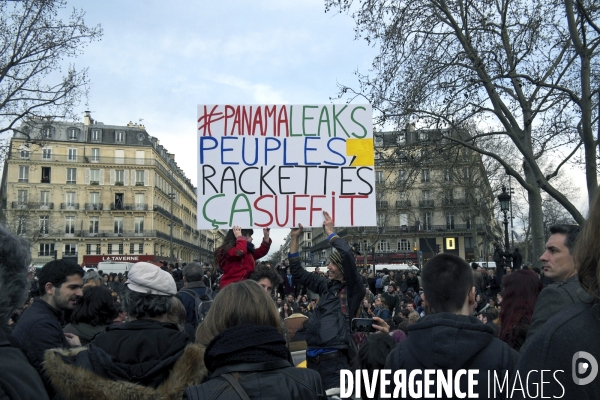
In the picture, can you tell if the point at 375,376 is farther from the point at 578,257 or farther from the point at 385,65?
the point at 385,65

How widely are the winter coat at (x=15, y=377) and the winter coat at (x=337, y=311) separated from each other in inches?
105

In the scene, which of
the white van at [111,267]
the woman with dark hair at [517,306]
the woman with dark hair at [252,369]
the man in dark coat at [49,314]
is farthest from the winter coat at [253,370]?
the white van at [111,267]

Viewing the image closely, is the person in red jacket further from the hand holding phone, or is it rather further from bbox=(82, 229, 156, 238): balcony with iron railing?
bbox=(82, 229, 156, 238): balcony with iron railing

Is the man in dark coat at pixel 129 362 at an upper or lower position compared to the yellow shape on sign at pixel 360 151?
lower

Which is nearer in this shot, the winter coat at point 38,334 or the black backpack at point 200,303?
the winter coat at point 38,334

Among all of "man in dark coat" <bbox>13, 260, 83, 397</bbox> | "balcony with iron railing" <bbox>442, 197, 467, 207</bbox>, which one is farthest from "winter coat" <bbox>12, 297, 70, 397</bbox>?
"balcony with iron railing" <bbox>442, 197, 467, 207</bbox>

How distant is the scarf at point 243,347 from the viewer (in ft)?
7.12

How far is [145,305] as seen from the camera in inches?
114

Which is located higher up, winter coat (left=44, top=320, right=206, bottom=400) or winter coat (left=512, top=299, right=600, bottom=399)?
winter coat (left=512, top=299, right=600, bottom=399)

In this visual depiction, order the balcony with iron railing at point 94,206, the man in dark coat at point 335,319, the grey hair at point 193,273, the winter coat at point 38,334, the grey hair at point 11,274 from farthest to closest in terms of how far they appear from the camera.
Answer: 1. the balcony with iron railing at point 94,206
2. the grey hair at point 193,273
3. the man in dark coat at point 335,319
4. the winter coat at point 38,334
5. the grey hair at point 11,274

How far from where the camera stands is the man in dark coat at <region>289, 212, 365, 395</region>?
412cm

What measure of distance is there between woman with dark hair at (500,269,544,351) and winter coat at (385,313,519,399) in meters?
1.19

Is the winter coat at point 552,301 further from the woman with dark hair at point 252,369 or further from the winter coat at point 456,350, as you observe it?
the woman with dark hair at point 252,369

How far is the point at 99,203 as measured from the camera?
6888 cm
